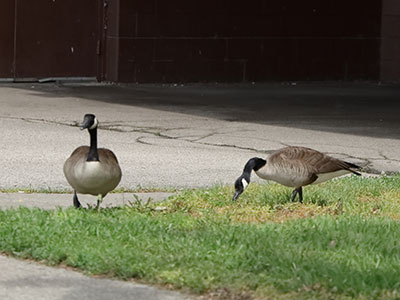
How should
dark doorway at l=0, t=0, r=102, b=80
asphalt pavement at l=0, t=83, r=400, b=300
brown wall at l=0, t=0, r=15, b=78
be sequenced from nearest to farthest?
asphalt pavement at l=0, t=83, r=400, b=300 < brown wall at l=0, t=0, r=15, b=78 < dark doorway at l=0, t=0, r=102, b=80

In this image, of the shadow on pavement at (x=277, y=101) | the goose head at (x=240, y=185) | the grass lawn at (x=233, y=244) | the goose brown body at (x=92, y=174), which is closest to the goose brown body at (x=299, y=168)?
Answer: the goose head at (x=240, y=185)

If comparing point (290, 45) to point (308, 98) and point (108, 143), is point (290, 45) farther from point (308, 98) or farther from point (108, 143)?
point (108, 143)

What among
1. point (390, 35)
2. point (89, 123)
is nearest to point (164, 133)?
point (89, 123)

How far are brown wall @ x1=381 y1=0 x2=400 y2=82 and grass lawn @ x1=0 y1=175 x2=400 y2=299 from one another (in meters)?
13.9

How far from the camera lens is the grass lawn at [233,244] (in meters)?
6.29

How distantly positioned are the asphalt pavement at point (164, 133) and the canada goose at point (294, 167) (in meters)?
1.28

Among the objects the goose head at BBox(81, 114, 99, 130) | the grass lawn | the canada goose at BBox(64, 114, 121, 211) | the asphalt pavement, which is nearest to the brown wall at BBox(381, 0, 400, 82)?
the asphalt pavement

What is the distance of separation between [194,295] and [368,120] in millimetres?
10478

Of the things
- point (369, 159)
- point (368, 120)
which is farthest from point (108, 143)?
point (368, 120)

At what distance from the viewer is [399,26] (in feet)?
74.8

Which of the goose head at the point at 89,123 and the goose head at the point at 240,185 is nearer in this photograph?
the goose head at the point at 89,123

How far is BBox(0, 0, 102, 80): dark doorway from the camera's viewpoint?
63.5 feet

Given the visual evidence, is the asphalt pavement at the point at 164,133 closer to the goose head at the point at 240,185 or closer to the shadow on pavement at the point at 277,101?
the shadow on pavement at the point at 277,101

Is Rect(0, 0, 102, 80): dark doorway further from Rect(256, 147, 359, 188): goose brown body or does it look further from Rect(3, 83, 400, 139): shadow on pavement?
Rect(256, 147, 359, 188): goose brown body
